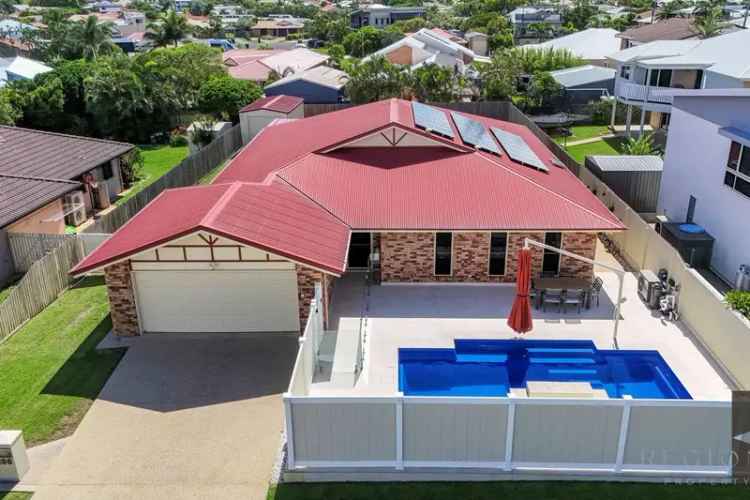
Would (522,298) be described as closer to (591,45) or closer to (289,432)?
(289,432)

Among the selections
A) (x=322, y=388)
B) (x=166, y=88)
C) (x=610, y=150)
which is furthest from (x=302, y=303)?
(x=166, y=88)

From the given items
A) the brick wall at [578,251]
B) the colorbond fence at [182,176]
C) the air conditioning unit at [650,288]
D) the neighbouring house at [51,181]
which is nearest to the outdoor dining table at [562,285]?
the brick wall at [578,251]

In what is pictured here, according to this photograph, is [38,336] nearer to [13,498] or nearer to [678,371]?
[13,498]

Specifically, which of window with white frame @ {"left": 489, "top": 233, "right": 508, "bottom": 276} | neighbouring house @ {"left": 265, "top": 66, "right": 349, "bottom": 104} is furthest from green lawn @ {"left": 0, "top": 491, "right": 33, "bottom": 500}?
neighbouring house @ {"left": 265, "top": 66, "right": 349, "bottom": 104}

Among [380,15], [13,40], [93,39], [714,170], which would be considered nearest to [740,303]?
[714,170]

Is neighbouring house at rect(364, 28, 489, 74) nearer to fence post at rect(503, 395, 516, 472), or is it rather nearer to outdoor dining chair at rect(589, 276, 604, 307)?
outdoor dining chair at rect(589, 276, 604, 307)
